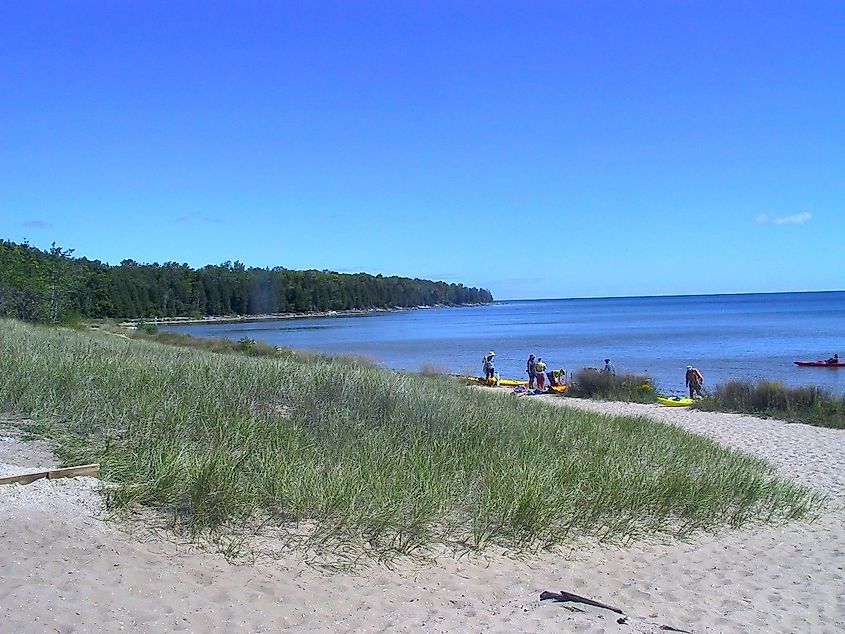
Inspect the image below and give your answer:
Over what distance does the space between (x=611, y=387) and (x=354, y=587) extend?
2235 centimetres

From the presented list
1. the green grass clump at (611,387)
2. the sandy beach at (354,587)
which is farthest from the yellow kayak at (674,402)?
the sandy beach at (354,587)

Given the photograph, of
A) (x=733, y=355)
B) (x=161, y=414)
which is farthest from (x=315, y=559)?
(x=733, y=355)

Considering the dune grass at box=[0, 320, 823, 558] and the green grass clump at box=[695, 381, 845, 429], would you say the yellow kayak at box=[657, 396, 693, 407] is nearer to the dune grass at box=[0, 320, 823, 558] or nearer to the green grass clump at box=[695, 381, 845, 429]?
the green grass clump at box=[695, 381, 845, 429]

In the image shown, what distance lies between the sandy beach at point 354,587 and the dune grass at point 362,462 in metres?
0.36

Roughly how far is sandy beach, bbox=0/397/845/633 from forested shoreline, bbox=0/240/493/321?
39.2 m

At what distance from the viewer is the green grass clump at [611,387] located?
25703 millimetres

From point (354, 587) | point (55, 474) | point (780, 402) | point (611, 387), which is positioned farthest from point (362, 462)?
point (611, 387)

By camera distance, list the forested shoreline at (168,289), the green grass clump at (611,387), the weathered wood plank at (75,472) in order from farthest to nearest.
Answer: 1. the forested shoreline at (168,289)
2. the green grass clump at (611,387)
3. the weathered wood plank at (75,472)

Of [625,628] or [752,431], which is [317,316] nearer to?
[752,431]

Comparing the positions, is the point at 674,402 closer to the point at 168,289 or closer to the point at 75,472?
the point at 75,472

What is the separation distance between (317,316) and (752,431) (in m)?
129

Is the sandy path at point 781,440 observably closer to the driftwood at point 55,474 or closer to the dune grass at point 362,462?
the dune grass at point 362,462

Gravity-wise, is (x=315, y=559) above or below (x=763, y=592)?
above

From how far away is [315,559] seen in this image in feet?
18.5
